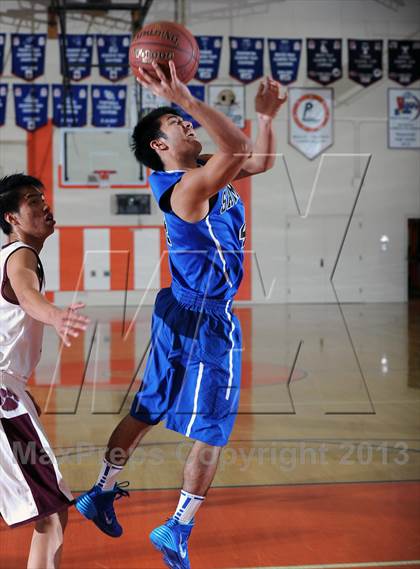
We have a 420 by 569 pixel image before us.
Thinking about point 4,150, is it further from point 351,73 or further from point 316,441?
point 316,441

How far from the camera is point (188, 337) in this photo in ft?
9.32

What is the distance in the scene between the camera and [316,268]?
49.9 ft

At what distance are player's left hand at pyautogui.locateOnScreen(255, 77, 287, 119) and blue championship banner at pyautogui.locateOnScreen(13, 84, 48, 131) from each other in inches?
518

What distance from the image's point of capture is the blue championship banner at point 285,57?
1538cm

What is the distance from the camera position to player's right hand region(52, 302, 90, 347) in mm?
1899

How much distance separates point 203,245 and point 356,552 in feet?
4.66

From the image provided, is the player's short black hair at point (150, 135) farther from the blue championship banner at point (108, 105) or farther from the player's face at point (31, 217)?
the blue championship banner at point (108, 105)

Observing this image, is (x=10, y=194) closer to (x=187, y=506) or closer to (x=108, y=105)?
(x=187, y=506)

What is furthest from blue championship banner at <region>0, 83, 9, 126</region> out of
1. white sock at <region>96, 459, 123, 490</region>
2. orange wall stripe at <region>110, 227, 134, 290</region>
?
white sock at <region>96, 459, 123, 490</region>

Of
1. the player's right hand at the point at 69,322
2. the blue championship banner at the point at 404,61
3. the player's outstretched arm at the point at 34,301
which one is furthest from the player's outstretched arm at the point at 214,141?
the blue championship banner at the point at 404,61

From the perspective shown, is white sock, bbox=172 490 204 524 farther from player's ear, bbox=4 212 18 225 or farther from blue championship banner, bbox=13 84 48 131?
blue championship banner, bbox=13 84 48 131

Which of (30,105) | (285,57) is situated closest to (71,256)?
(30,105)

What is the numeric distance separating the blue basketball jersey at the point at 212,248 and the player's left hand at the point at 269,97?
0.32 metres

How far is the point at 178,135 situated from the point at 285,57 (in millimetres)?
13455
